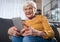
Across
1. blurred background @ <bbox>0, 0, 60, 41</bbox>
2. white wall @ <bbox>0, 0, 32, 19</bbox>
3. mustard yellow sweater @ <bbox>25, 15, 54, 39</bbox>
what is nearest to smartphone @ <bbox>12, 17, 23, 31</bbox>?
mustard yellow sweater @ <bbox>25, 15, 54, 39</bbox>

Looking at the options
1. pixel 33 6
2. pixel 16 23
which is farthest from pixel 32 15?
pixel 16 23

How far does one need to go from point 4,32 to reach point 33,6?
92cm

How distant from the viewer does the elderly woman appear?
1.36 metres

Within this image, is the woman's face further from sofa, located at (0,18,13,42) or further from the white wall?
the white wall

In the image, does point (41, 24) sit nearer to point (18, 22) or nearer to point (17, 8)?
point (18, 22)

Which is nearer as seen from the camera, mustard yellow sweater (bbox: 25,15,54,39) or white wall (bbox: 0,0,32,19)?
mustard yellow sweater (bbox: 25,15,54,39)

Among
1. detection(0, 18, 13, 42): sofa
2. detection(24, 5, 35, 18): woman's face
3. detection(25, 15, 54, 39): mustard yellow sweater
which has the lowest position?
detection(0, 18, 13, 42): sofa

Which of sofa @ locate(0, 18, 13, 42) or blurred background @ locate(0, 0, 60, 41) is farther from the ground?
blurred background @ locate(0, 0, 60, 41)

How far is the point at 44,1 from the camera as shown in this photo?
4105mm

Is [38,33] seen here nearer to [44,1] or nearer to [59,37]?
[59,37]

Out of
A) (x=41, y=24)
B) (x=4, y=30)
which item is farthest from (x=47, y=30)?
(x=4, y=30)

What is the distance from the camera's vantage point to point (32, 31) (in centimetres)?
141

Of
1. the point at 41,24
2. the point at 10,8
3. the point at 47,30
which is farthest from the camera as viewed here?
the point at 10,8


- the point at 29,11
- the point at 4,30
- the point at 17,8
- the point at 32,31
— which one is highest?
the point at 17,8
